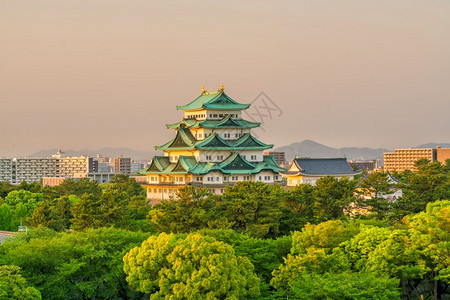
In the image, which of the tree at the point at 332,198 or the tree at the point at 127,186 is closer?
the tree at the point at 332,198

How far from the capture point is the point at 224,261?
29875 mm

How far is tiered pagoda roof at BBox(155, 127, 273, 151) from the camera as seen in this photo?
58.5 meters

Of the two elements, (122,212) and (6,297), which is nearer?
(6,297)

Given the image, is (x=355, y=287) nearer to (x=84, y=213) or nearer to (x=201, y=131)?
(x=84, y=213)

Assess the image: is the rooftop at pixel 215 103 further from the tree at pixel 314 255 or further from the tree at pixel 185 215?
the tree at pixel 314 255

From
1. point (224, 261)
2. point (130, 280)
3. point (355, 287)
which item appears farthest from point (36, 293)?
point (355, 287)

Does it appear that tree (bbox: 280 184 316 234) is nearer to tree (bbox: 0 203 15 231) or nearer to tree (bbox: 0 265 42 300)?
tree (bbox: 0 265 42 300)

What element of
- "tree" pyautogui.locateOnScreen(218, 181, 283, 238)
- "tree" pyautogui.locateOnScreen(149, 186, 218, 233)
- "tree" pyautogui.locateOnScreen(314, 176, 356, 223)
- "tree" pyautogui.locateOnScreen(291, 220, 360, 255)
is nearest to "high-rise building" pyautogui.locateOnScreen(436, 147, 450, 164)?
"tree" pyautogui.locateOnScreen(314, 176, 356, 223)

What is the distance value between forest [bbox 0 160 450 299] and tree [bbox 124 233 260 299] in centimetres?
4

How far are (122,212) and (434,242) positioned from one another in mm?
19895

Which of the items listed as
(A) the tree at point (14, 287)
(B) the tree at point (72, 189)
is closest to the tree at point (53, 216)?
(B) the tree at point (72, 189)

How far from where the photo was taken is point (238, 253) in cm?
3553

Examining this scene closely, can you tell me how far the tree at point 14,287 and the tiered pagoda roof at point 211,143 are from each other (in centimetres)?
3011

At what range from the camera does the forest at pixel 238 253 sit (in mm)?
29484
